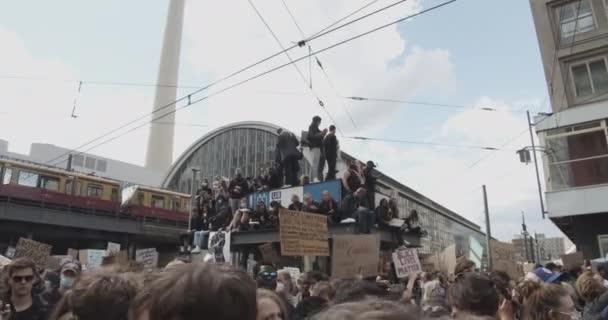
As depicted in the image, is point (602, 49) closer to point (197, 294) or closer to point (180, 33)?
point (197, 294)

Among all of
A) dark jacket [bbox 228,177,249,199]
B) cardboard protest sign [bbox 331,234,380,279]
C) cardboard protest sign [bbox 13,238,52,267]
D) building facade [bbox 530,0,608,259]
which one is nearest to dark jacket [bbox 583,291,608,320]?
cardboard protest sign [bbox 331,234,380,279]

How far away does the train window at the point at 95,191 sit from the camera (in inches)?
1130

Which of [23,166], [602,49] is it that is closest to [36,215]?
[23,166]

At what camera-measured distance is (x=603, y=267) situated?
22.2ft

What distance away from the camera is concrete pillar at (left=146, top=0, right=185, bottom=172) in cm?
7331

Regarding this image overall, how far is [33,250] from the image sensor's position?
8.17 metres

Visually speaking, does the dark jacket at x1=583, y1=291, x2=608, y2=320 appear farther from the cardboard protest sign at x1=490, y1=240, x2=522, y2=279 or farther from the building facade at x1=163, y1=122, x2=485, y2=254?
the building facade at x1=163, y1=122, x2=485, y2=254

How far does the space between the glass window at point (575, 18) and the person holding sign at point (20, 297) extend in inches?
806

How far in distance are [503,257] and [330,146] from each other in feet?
18.8

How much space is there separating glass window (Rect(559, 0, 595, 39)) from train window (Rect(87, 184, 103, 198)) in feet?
87.8

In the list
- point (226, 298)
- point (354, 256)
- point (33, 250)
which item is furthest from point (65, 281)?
point (226, 298)

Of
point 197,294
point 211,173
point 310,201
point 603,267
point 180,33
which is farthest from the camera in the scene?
point 180,33

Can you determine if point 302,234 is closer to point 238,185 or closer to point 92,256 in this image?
point 92,256

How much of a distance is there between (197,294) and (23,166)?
28.1m
